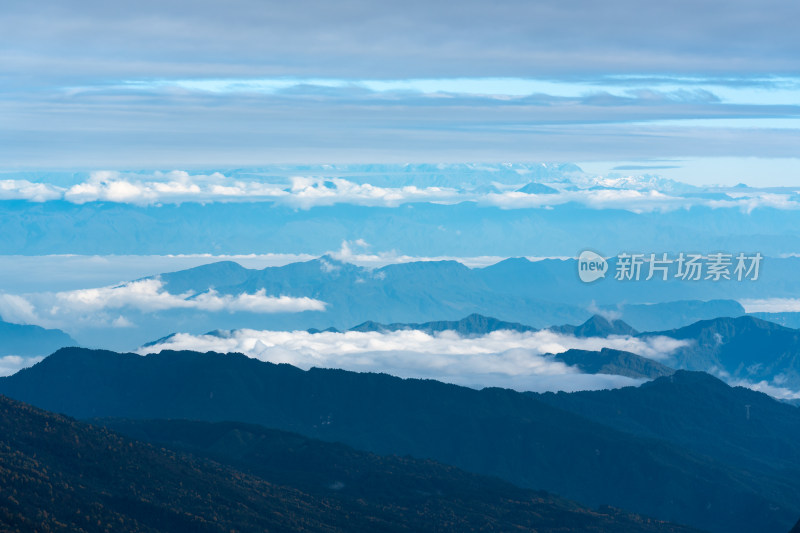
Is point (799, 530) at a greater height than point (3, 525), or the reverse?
point (799, 530)

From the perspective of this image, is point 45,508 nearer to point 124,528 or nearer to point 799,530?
point 124,528

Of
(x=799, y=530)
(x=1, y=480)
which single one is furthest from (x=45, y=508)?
(x=799, y=530)

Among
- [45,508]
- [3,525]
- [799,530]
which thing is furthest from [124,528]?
[799,530]

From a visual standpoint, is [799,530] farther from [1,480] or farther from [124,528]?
[1,480]

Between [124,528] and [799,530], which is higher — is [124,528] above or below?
below

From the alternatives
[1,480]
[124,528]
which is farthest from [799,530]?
[1,480]

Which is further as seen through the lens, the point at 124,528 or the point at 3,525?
the point at 124,528

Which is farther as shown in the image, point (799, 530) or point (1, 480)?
point (1, 480)
